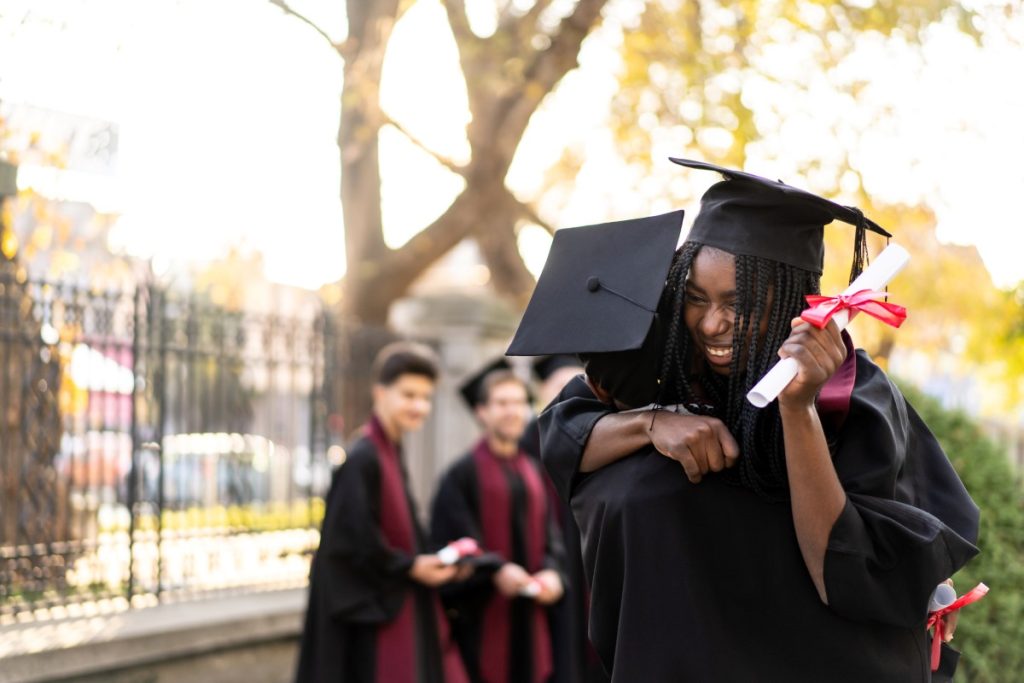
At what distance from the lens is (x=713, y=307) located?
2.23m

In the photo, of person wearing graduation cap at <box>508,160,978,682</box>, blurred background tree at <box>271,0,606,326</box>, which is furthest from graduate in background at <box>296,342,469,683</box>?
person wearing graduation cap at <box>508,160,978,682</box>

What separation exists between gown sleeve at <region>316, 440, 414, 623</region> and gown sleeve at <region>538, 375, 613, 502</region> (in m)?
3.58

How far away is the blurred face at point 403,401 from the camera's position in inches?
250

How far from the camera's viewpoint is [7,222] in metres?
6.72

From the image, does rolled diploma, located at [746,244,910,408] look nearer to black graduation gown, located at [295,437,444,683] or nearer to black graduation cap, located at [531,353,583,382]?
black graduation gown, located at [295,437,444,683]

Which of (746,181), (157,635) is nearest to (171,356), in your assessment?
(157,635)

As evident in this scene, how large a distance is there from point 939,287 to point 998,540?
1091cm

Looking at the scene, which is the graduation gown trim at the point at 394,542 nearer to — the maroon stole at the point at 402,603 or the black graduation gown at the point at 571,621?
the maroon stole at the point at 402,603

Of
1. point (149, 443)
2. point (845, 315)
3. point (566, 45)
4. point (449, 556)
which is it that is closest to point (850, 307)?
point (845, 315)

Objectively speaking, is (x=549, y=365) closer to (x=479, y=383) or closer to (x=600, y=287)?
(x=479, y=383)

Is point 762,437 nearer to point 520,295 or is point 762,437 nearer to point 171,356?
point 171,356

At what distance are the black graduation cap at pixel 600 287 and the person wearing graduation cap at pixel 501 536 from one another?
14.7 feet

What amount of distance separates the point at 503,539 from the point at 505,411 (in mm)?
721

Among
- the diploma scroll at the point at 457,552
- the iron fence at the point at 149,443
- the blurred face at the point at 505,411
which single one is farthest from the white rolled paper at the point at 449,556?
the iron fence at the point at 149,443
